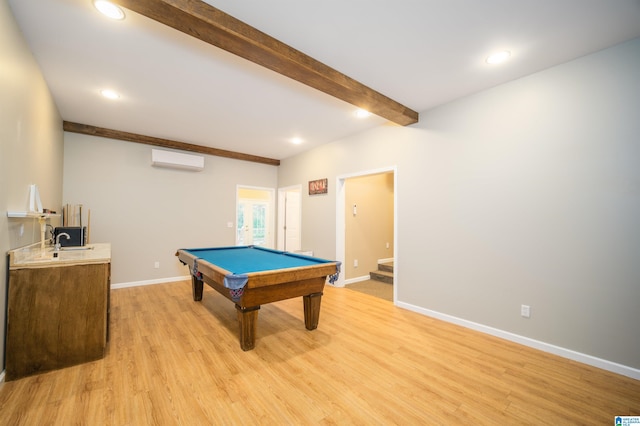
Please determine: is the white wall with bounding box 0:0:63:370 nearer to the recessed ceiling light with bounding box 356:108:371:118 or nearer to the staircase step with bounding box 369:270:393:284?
the recessed ceiling light with bounding box 356:108:371:118

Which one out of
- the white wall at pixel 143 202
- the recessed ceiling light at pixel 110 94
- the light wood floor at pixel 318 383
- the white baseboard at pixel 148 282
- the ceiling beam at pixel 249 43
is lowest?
the light wood floor at pixel 318 383

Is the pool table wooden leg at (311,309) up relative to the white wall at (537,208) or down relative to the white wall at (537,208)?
down

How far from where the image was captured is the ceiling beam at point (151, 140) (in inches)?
167

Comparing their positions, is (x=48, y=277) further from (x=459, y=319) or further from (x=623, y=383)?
(x=623, y=383)

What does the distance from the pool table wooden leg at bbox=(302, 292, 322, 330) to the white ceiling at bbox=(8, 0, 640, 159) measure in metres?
2.37

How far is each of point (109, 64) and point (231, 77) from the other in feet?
3.71

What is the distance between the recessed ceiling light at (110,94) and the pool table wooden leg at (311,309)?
3.29 meters

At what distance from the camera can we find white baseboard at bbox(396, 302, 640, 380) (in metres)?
2.17

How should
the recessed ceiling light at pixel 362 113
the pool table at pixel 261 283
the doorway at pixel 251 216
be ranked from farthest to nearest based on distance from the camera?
the doorway at pixel 251 216
the recessed ceiling light at pixel 362 113
the pool table at pixel 261 283

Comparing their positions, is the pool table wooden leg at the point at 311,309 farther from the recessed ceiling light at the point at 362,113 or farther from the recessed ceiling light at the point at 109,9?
the recessed ceiling light at the point at 109,9

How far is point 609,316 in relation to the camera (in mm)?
2244

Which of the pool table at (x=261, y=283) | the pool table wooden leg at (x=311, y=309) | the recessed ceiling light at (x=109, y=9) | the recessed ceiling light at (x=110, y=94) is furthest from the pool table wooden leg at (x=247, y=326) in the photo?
the recessed ceiling light at (x=110, y=94)

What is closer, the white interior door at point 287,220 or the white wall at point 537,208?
the white wall at point 537,208

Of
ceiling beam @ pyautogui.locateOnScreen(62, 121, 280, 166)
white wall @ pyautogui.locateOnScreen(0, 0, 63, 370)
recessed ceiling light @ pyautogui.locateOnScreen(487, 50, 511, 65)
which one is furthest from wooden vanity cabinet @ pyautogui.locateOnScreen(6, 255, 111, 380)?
recessed ceiling light @ pyautogui.locateOnScreen(487, 50, 511, 65)
